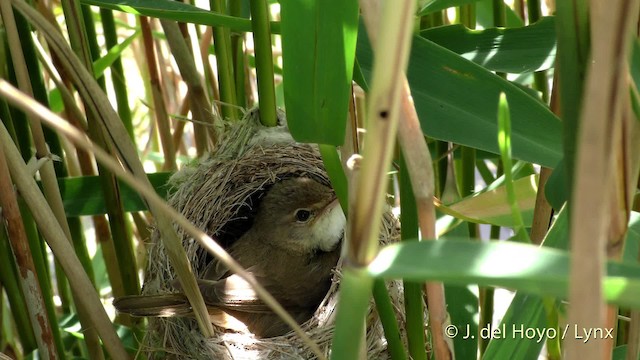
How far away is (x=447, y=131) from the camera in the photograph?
878mm

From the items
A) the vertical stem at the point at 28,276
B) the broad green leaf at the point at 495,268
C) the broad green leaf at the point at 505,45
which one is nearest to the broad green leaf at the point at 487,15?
the broad green leaf at the point at 505,45

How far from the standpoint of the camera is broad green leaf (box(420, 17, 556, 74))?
100cm

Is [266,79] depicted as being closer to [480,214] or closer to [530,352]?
[480,214]

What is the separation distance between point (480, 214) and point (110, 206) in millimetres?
548

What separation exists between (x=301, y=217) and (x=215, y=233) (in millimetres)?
204

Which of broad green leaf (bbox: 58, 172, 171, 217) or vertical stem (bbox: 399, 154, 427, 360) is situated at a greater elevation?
broad green leaf (bbox: 58, 172, 171, 217)

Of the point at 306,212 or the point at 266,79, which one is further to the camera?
the point at 306,212

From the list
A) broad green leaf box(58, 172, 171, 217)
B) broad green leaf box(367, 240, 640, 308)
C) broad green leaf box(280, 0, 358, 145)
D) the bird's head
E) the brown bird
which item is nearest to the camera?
broad green leaf box(367, 240, 640, 308)

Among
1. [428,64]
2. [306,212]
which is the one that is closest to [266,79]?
[428,64]

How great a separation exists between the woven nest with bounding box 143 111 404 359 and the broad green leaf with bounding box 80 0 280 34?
32 centimetres

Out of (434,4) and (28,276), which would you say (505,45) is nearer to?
(434,4)

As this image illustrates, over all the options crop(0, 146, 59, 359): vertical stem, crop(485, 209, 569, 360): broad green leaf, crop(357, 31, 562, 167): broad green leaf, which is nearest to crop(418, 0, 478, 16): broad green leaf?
crop(357, 31, 562, 167): broad green leaf

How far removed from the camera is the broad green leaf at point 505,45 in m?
1.00

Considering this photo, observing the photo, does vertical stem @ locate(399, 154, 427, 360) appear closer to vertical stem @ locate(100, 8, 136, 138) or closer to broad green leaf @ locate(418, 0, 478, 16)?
broad green leaf @ locate(418, 0, 478, 16)
